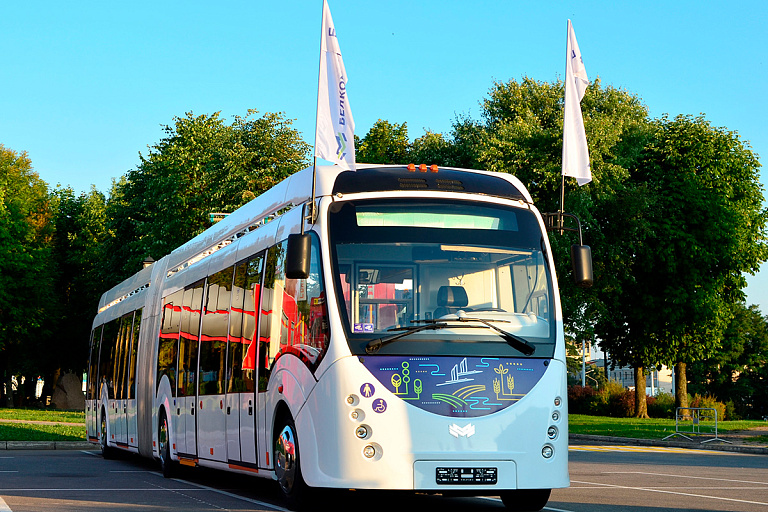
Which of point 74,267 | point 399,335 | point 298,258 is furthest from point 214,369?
point 74,267

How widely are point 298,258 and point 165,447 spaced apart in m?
8.22

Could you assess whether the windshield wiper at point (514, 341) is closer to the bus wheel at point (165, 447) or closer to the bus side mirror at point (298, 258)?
the bus side mirror at point (298, 258)

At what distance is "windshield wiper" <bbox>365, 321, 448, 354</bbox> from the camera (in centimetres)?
978

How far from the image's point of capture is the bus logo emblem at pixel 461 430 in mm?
9680

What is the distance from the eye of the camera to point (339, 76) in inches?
530

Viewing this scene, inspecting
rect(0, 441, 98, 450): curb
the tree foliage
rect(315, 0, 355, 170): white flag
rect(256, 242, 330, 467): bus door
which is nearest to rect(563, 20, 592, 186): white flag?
rect(315, 0, 355, 170): white flag

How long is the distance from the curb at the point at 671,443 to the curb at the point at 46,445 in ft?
45.8

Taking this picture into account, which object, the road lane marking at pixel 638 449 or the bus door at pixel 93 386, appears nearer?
the bus door at pixel 93 386

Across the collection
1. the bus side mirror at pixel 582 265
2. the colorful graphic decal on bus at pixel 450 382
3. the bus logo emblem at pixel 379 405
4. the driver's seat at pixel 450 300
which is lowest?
the bus logo emblem at pixel 379 405

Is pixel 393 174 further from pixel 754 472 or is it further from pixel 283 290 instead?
pixel 754 472

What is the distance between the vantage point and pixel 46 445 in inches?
1059

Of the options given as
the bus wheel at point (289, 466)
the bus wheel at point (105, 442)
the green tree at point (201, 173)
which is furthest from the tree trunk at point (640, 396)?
the bus wheel at point (289, 466)

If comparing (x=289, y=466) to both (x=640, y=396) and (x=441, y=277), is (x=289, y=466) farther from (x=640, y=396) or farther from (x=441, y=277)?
(x=640, y=396)

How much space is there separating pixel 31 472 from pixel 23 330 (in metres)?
42.0
